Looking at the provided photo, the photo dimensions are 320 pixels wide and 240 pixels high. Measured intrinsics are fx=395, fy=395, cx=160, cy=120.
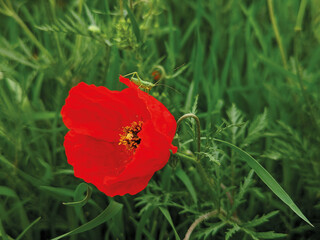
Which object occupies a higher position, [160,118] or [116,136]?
[160,118]

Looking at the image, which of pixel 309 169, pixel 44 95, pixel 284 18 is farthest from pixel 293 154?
pixel 44 95

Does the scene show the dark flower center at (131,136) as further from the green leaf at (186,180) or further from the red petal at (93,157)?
the green leaf at (186,180)

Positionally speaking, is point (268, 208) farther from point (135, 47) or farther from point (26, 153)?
point (26, 153)

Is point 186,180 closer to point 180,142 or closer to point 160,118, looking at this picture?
point 180,142

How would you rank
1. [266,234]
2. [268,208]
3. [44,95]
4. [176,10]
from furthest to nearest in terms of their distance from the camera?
[176,10] < [44,95] < [268,208] < [266,234]

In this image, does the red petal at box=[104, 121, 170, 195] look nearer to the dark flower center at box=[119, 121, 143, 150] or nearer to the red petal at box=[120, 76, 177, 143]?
the red petal at box=[120, 76, 177, 143]

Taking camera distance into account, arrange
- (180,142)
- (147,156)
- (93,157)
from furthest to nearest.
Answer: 1. (180,142)
2. (93,157)
3. (147,156)

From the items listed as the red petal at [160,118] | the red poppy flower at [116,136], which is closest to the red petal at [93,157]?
the red poppy flower at [116,136]

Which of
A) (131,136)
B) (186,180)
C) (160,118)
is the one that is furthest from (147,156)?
(186,180)
